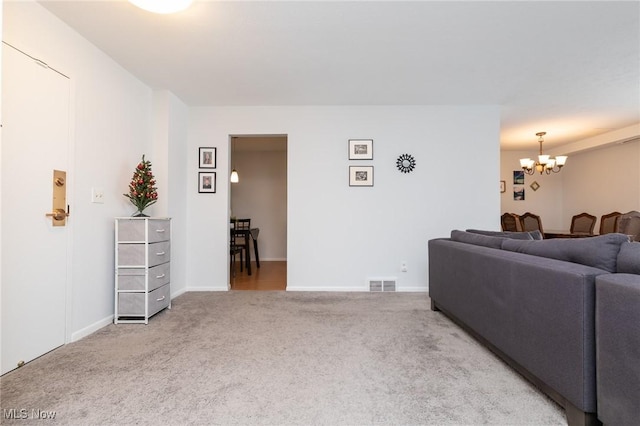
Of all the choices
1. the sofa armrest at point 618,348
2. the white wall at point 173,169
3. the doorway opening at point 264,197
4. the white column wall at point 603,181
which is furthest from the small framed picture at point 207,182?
the white column wall at point 603,181

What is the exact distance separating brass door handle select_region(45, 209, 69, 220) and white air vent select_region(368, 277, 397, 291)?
319 centimetres

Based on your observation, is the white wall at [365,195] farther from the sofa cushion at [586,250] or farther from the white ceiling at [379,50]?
the sofa cushion at [586,250]

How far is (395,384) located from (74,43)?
133 inches

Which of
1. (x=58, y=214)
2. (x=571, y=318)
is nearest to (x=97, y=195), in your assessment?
(x=58, y=214)

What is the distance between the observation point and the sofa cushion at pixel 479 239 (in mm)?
2293

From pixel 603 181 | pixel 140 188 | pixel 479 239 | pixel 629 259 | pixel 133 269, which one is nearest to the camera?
pixel 629 259

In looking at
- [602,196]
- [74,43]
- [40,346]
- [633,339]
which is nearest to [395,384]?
[633,339]

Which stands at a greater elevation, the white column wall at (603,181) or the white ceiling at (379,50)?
the white ceiling at (379,50)

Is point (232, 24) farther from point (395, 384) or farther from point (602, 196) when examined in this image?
point (602, 196)

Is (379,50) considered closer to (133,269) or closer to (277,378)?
(277,378)

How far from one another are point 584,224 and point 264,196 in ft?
19.7

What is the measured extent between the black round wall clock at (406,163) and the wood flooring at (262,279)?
2.23 meters

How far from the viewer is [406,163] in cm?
408

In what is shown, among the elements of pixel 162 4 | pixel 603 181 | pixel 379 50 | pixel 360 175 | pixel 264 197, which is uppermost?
pixel 379 50
